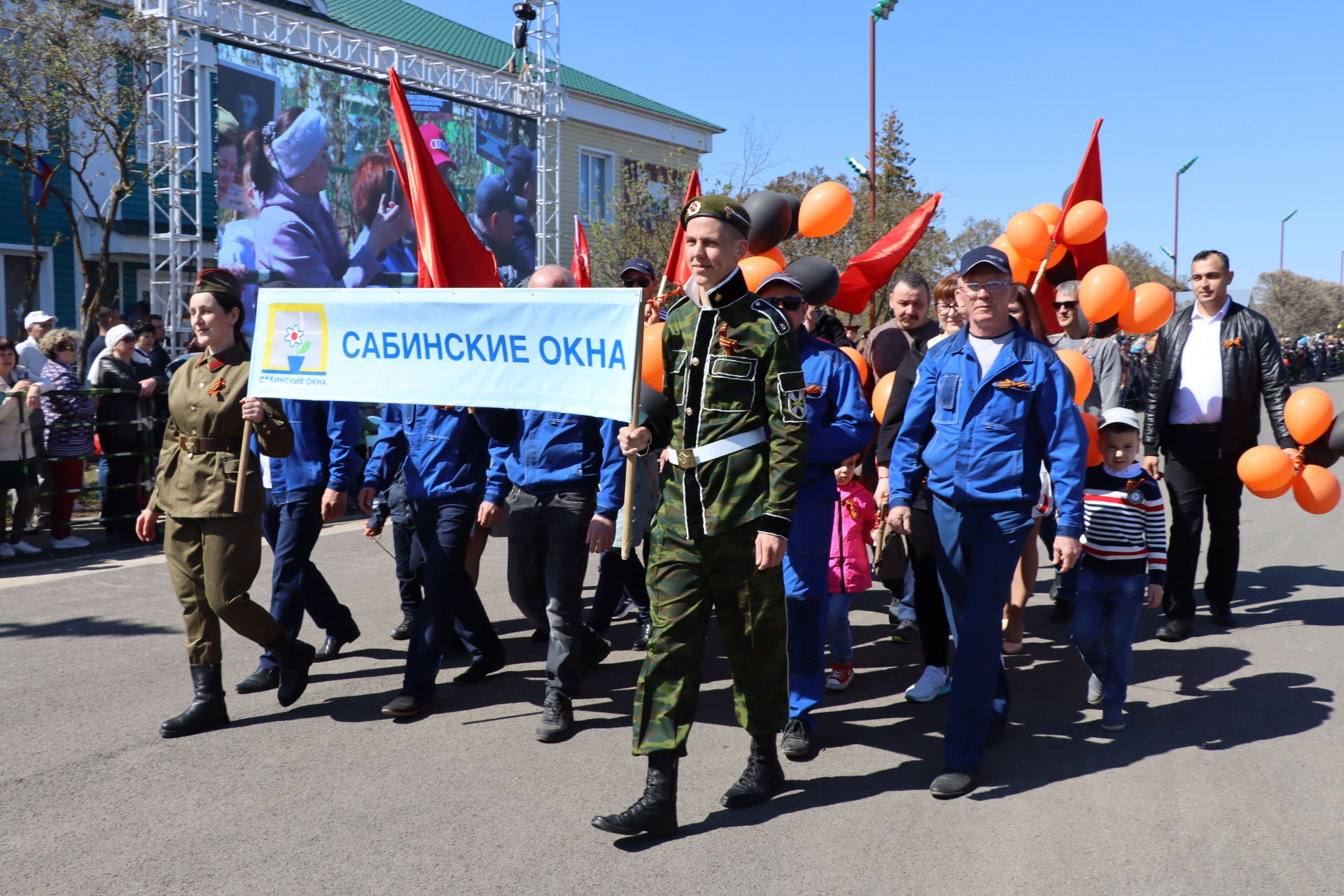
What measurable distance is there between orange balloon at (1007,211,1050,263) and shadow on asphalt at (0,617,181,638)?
567cm

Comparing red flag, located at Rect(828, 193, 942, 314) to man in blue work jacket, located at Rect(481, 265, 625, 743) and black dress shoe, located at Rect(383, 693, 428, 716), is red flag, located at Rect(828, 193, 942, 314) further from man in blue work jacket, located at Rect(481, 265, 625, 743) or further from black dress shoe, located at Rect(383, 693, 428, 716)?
black dress shoe, located at Rect(383, 693, 428, 716)

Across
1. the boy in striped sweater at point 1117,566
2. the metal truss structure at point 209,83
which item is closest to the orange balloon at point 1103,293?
the boy in striped sweater at point 1117,566

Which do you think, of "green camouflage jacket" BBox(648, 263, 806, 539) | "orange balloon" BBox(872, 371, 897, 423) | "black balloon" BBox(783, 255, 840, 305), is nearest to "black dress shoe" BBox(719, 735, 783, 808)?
"green camouflage jacket" BBox(648, 263, 806, 539)

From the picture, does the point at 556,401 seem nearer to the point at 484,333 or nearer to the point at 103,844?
the point at 484,333

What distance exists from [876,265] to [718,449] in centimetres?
305

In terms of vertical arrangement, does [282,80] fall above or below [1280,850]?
above

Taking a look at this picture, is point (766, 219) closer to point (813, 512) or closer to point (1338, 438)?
point (813, 512)

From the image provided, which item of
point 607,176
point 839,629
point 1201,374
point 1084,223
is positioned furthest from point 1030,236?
point 607,176

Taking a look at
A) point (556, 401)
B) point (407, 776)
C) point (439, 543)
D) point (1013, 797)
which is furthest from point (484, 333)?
point (1013, 797)

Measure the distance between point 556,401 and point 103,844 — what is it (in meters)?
2.28

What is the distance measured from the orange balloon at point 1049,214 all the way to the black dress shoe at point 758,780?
4297 mm

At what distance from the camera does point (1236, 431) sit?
679cm

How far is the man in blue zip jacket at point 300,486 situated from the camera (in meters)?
5.64

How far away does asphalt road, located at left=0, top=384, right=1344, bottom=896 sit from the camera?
3.59 m
